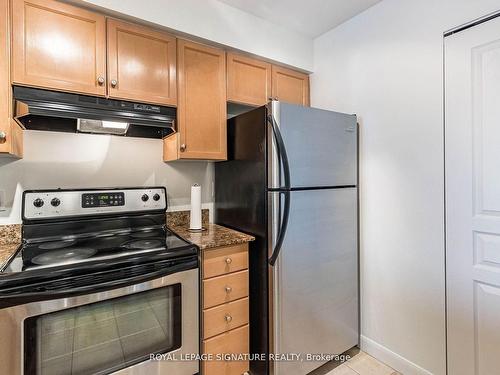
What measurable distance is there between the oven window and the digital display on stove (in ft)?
2.24

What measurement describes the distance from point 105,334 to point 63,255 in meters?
0.43

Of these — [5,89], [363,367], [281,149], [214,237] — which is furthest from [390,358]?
[5,89]

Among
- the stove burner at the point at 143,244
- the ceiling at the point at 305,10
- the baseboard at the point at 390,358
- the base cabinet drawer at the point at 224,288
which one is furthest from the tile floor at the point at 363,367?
the ceiling at the point at 305,10

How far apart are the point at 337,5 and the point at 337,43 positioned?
30 centimetres

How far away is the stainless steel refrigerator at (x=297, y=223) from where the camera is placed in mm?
1568

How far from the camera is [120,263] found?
49.5 inches

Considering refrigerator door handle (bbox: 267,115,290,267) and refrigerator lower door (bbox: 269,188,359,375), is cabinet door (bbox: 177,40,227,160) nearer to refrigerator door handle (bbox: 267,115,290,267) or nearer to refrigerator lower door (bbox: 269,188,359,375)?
refrigerator door handle (bbox: 267,115,290,267)

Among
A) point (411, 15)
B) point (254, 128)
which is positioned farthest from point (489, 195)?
point (254, 128)

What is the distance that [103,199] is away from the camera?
5.68ft

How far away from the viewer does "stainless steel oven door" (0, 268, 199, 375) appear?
1.08 meters

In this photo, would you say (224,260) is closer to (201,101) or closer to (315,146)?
(315,146)

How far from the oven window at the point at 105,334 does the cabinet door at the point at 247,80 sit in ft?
4.51

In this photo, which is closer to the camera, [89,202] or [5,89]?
[5,89]

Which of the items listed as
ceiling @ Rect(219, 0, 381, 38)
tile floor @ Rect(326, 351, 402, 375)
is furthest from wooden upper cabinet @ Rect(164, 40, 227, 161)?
tile floor @ Rect(326, 351, 402, 375)
